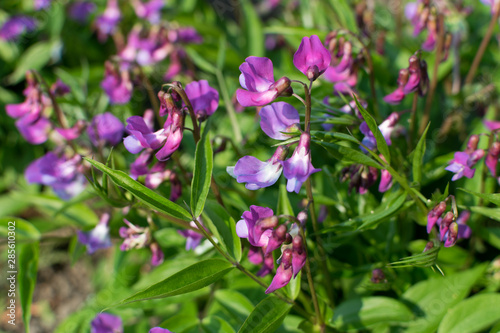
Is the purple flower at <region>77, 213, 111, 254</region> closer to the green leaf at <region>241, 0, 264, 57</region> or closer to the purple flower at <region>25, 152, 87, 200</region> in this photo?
the purple flower at <region>25, 152, 87, 200</region>

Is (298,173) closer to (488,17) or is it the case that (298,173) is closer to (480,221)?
(480,221)

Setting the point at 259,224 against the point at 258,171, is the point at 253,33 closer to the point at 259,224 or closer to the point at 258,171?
the point at 258,171

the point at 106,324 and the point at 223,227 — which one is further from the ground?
the point at 223,227

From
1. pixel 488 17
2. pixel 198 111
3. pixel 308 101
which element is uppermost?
pixel 308 101

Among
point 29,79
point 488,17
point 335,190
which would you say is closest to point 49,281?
point 29,79

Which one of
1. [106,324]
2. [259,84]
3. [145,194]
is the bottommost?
[106,324]

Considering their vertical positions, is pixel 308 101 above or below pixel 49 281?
above

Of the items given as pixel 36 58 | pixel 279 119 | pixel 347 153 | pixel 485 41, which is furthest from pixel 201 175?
pixel 36 58
